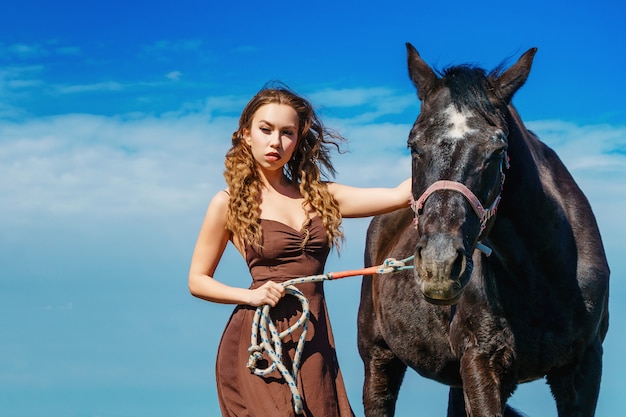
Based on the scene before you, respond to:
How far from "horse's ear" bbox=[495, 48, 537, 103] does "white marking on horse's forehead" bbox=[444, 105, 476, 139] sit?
0.33 m

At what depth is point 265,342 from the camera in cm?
351

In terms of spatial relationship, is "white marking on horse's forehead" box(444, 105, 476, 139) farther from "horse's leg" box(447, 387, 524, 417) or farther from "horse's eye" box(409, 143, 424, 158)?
"horse's leg" box(447, 387, 524, 417)

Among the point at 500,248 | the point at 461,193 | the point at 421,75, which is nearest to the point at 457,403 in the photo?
the point at 500,248

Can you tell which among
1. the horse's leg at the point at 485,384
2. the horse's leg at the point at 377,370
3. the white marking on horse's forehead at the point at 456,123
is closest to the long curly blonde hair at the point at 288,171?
the white marking on horse's forehead at the point at 456,123

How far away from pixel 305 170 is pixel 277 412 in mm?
1059

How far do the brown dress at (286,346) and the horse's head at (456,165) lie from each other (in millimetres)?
449

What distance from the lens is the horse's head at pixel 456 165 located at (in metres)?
3.63

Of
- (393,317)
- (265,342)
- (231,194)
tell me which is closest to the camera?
(265,342)

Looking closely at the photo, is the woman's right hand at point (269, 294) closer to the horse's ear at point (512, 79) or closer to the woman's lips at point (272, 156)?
the woman's lips at point (272, 156)

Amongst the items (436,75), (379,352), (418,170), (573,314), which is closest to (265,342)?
(418,170)

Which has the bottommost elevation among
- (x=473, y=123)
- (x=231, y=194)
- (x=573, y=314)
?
(x=573, y=314)

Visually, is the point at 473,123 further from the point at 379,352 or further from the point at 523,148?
the point at 379,352

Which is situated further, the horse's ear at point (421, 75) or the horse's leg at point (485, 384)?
the horse's leg at point (485, 384)

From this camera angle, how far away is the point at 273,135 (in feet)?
12.5
